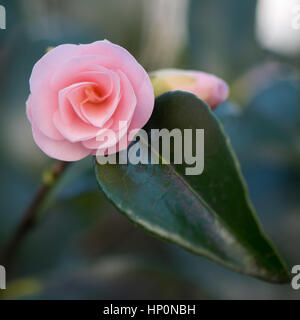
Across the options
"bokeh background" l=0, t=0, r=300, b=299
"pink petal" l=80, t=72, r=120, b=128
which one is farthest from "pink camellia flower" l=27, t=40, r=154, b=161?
"bokeh background" l=0, t=0, r=300, b=299

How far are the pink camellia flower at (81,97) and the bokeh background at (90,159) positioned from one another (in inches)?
11.8

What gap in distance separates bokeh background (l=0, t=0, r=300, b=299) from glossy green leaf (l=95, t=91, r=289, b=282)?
0.88 ft

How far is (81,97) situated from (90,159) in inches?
13.6

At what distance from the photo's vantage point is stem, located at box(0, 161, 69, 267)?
53cm

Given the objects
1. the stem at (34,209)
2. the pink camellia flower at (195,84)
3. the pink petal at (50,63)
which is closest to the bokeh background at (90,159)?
the stem at (34,209)

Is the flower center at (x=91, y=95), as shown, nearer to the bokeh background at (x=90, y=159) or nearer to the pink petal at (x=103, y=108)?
the pink petal at (x=103, y=108)

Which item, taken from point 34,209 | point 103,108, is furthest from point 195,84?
point 34,209

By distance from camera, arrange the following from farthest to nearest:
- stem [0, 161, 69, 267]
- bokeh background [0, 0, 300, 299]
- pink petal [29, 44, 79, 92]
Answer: bokeh background [0, 0, 300, 299] → stem [0, 161, 69, 267] → pink petal [29, 44, 79, 92]

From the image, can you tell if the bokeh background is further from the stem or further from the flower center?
the flower center

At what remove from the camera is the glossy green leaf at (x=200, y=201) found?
40cm

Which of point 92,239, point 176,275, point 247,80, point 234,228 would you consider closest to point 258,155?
point 247,80
